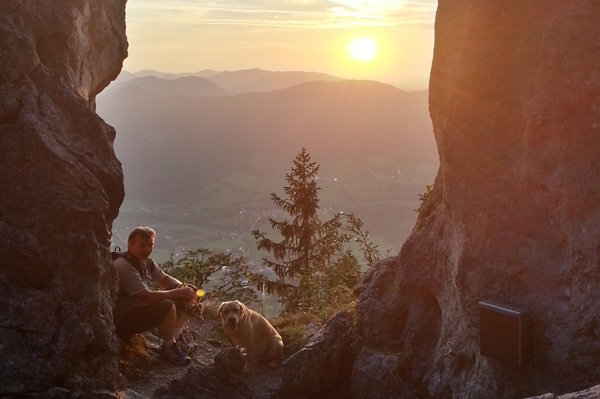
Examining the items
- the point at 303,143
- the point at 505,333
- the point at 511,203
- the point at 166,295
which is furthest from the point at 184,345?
the point at 303,143

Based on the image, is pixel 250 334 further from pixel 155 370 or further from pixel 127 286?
pixel 127 286

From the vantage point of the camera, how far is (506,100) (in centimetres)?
831

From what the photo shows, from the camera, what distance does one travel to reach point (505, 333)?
778 centimetres

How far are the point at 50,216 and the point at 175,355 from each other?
338 cm

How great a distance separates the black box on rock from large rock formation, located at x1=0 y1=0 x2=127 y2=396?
5.11 meters

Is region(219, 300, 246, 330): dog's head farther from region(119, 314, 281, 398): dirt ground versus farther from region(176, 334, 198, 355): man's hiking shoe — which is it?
region(176, 334, 198, 355): man's hiking shoe

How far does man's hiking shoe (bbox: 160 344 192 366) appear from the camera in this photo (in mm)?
10578

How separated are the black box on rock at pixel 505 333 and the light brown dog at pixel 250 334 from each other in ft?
13.9

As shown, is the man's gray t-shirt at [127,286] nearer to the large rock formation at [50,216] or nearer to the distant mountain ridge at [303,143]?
the large rock formation at [50,216]

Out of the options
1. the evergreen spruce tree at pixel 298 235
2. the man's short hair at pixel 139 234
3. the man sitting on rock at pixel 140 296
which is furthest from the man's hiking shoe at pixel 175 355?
the evergreen spruce tree at pixel 298 235

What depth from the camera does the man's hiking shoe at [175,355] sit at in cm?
1058

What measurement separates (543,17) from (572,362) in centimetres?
422

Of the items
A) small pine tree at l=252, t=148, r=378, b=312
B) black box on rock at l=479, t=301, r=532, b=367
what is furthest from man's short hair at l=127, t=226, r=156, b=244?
small pine tree at l=252, t=148, r=378, b=312

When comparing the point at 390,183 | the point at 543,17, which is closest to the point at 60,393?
the point at 543,17
